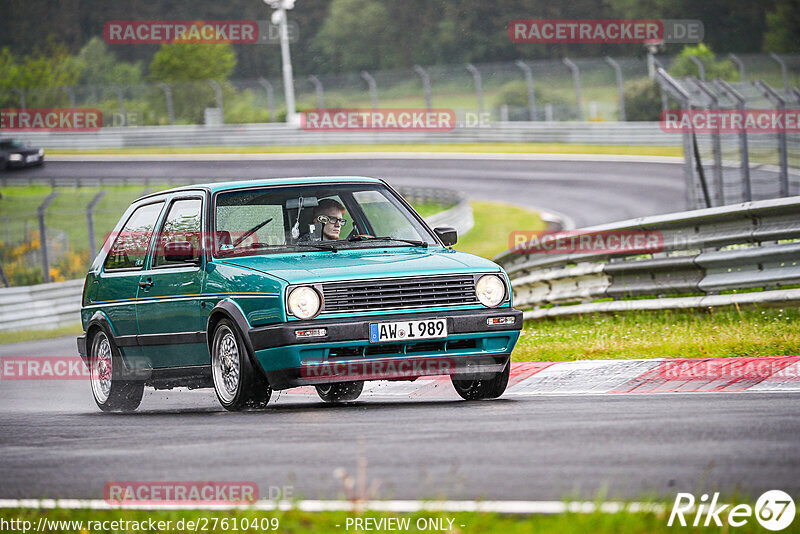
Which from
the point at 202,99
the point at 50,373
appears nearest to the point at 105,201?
the point at 202,99

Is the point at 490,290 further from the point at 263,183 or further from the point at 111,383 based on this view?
the point at 111,383

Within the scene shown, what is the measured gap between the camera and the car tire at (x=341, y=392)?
9594 mm

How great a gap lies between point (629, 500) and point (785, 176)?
42.5ft

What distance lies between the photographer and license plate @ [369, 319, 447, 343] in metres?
7.86

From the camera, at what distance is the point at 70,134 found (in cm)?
5506

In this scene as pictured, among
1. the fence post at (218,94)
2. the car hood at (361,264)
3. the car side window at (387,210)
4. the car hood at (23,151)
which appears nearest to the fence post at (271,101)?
the fence post at (218,94)

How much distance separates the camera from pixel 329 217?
9180mm

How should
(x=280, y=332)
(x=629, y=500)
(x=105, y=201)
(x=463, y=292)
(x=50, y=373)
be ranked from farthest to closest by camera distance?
(x=105, y=201), (x=50, y=373), (x=463, y=292), (x=280, y=332), (x=629, y=500)

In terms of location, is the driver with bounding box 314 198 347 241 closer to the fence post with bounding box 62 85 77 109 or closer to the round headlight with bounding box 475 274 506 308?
the round headlight with bounding box 475 274 506 308

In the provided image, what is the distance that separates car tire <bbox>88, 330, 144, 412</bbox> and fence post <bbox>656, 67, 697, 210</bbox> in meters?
7.95

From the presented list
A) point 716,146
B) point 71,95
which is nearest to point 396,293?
point 716,146

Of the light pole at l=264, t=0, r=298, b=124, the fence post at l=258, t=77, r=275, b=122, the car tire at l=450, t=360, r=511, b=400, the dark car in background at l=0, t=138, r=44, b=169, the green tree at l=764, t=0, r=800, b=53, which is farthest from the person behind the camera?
the green tree at l=764, t=0, r=800, b=53

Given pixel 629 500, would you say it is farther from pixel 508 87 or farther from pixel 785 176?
pixel 508 87

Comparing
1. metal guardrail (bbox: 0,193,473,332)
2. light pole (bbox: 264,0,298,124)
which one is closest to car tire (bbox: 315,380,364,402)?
metal guardrail (bbox: 0,193,473,332)
